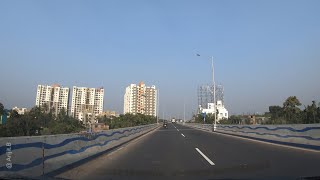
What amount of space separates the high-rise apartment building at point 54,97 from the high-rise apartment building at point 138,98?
27.5m

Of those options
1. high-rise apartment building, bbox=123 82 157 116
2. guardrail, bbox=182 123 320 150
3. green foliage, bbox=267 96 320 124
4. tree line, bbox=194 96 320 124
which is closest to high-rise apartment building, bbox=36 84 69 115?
high-rise apartment building, bbox=123 82 157 116

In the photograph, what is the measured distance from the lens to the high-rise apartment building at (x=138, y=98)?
135125mm

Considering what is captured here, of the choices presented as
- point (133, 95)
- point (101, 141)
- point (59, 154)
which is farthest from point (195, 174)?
point (133, 95)

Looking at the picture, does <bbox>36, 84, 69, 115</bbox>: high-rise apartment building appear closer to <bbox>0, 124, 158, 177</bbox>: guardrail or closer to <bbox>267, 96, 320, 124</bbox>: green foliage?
<bbox>267, 96, 320, 124</bbox>: green foliage

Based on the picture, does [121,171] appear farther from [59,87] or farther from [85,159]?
[59,87]

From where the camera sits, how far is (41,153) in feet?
38.0

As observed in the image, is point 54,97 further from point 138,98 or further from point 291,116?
point 291,116

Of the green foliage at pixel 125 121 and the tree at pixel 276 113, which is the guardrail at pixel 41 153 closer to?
the green foliage at pixel 125 121

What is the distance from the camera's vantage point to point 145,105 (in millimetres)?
143750

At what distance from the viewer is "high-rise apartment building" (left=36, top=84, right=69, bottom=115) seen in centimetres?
11193

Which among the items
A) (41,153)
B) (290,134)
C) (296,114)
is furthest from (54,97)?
(41,153)

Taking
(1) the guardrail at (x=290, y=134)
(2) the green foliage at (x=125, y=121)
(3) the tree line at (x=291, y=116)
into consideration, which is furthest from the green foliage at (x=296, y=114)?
(2) the green foliage at (x=125, y=121)

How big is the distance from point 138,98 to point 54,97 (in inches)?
1275

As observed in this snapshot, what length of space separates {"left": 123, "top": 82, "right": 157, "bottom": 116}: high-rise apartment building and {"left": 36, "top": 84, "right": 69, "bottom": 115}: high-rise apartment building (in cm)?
2754
